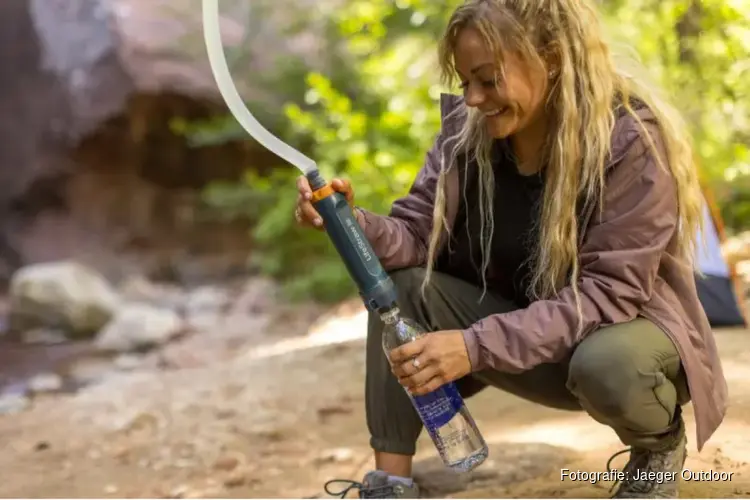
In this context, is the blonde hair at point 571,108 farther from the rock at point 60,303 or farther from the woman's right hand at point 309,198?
the rock at point 60,303

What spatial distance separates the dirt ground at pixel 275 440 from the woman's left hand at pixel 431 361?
0.42 m

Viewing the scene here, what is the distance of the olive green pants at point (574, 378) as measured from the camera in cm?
138

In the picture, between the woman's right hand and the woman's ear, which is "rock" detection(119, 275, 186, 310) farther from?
the woman's ear

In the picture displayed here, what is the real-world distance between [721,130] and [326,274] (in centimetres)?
225

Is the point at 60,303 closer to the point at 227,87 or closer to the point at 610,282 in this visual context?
the point at 227,87

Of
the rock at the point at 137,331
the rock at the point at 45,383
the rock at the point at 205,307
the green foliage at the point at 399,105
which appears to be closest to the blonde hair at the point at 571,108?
the green foliage at the point at 399,105

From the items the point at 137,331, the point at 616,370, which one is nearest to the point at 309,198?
the point at 616,370

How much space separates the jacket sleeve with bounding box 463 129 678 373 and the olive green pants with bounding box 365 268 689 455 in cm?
4

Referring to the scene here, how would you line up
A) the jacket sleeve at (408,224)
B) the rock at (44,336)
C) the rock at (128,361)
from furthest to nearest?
the rock at (44,336) → the rock at (128,361) → the jacket sleeve at (408,224)

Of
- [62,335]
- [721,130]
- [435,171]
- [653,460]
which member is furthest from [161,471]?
[62,335]

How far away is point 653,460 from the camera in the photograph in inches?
59.1

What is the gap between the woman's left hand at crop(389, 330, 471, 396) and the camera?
1.35 metres

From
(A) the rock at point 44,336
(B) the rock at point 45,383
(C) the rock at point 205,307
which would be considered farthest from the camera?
(C) the rock at point 205,307

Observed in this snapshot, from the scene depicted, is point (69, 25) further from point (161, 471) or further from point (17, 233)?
point (161, 471)
